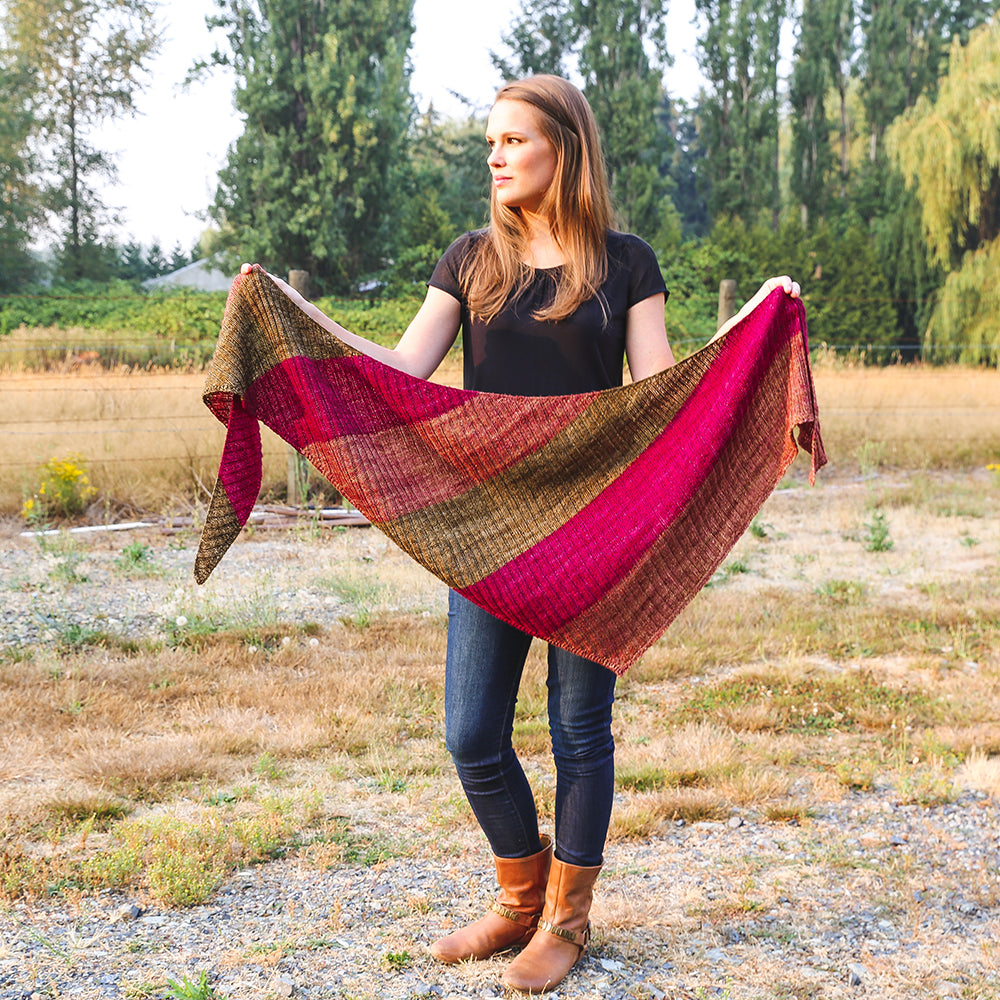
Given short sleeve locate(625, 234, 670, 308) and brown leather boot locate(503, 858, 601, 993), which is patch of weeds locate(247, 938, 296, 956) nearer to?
brown leather boot locate(503, 858, 601, 993)

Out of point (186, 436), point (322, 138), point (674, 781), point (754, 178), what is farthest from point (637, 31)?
point (674, 781)

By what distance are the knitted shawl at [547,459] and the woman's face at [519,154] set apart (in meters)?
0.42

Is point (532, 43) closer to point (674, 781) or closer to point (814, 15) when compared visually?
point (814, 15)

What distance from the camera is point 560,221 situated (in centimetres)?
207

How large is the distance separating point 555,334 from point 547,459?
0.25m

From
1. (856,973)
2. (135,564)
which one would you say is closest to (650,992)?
→ (856,973)

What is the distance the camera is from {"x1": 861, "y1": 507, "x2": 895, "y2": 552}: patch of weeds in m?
6.57

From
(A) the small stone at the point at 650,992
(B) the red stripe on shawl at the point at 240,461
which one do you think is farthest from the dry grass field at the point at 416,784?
(B) the red stripe on shawl at the point at 240,461

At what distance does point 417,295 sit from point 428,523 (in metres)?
15.4

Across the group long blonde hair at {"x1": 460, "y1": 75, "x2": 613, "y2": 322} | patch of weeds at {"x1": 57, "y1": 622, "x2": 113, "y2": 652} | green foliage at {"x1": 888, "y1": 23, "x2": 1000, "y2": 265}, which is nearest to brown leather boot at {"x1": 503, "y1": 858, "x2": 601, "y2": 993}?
long blonde hair at {"x1": 460, "y1": 75, "x2": 613, "y2": 322}

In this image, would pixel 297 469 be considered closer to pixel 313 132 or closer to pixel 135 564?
pixel 135 564

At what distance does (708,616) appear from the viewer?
5004mm

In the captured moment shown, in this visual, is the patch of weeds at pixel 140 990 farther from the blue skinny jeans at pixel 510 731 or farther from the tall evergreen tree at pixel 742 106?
the tall evergreen tree at pixel 742 106

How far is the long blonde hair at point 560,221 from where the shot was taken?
2029 mm
